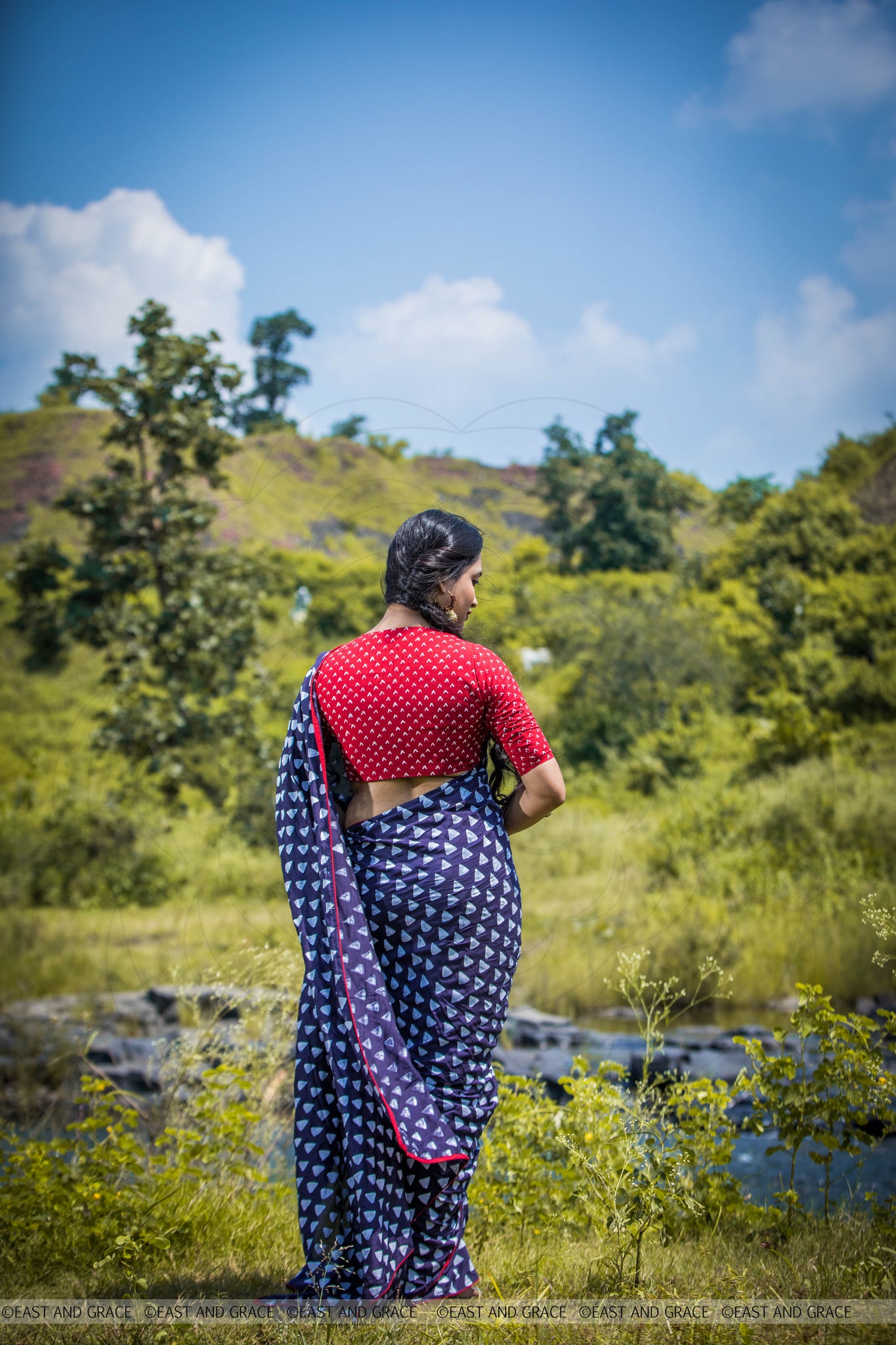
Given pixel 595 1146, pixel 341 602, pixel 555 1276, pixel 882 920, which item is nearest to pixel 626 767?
pixel 341 602

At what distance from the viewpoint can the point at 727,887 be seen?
1062cm

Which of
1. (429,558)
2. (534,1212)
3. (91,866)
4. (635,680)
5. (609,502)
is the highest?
(609,502)

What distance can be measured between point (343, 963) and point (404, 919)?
16 cm

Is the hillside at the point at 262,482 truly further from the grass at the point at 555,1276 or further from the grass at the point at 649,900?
the grass at the point at 555,1276

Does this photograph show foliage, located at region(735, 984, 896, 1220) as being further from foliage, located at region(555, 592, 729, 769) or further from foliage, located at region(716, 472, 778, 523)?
foliage, located at region(716, 472, 778, 523)

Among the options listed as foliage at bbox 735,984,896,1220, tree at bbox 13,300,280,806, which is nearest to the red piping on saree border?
foliage at bbox 735,984,896,1220

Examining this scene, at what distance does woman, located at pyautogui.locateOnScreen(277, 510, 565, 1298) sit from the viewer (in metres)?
2.15

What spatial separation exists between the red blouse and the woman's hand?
3 centimetres

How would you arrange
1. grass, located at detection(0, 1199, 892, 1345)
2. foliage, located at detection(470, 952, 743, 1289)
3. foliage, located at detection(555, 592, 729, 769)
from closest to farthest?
grass, located at detection(0, 1199, 892, 1345) → foliage, located at detection(470, 952, 743, 1289) → foliage, located at detection(555, 592, 729, 769)

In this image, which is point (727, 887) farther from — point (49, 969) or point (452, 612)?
point (452, 612)

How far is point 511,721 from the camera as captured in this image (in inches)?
88.1

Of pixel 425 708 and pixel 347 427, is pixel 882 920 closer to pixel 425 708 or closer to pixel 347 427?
pixel 425 708

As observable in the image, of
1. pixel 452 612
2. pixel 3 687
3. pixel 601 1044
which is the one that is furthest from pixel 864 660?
pixel 3 687

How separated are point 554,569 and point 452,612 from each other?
12.1 meters
